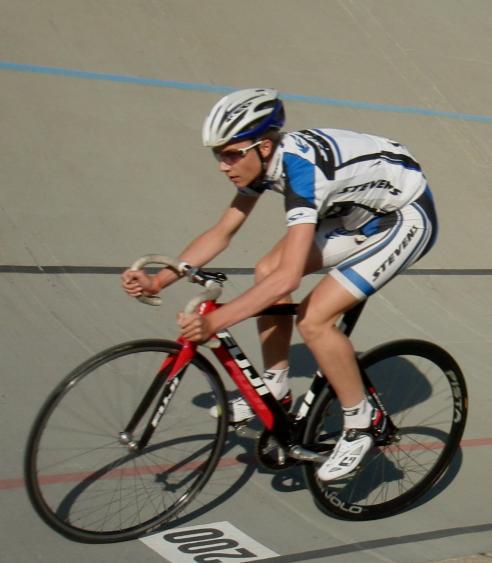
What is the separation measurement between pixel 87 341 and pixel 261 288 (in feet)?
5.80

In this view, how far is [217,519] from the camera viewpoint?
12.7 ft

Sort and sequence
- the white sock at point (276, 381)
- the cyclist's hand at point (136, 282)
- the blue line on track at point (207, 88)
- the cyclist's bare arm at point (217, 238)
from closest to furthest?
1. the cyclist's hand at point (136, 282)
2. the cyclist's bare arm at point (217, 238)
3. the white sock at point (276, 381)
4. the blue line on track at point (207, 88)

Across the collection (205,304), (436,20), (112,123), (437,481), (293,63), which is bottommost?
(437,481)

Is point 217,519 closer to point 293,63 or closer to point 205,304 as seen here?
point 205,304

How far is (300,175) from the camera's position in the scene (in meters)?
3.51

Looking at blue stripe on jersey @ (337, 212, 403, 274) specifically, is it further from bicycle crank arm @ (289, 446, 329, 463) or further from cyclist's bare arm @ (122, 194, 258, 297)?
bicycle crank arm @ (289, 446, 329, 463)

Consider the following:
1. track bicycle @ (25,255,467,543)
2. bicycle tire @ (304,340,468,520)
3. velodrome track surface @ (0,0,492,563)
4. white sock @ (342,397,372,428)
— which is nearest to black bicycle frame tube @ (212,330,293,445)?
track bicycle @ (25,255,467,543)

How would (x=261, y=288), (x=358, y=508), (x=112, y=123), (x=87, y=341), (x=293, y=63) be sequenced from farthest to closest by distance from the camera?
(x=293, y=63)
(x=112, y=123)
(x=87, y=341)
(x=358, y=508)
(x=261, y=288)

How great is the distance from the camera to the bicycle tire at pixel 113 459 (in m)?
3.47

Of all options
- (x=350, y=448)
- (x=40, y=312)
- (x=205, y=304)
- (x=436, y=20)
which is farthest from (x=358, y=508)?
(x=436, y=20)

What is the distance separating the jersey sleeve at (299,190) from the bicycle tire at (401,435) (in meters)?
0.75

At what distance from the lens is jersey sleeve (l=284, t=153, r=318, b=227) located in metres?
3.44

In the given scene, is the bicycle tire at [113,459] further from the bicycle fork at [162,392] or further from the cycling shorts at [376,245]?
the cycling shorts at [376,245]

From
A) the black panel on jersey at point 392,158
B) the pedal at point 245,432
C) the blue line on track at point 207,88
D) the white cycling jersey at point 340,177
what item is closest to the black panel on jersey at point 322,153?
the white cycling jersey at point 340,177
